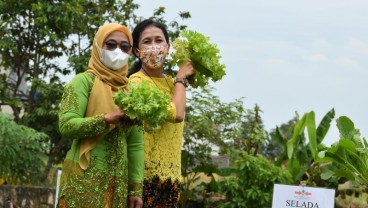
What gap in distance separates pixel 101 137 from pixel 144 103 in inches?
12.4

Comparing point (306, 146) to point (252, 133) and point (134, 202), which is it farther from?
point (134, 202)

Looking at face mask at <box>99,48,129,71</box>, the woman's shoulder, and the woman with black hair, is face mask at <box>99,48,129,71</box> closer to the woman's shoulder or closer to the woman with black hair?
the woman's shoulder

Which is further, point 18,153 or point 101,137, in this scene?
point 18,153

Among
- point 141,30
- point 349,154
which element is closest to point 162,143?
point 141,30

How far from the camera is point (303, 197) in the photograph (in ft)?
23.5

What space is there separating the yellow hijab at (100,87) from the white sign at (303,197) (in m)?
3.83

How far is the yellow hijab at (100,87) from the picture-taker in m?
3.53

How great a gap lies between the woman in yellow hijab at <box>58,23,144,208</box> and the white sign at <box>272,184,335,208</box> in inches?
146

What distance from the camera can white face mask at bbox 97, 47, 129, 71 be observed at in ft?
12.0

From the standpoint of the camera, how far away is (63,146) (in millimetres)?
11688

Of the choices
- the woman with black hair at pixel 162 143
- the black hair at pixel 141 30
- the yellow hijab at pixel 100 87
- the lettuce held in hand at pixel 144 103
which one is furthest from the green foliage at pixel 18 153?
the lettuce held in hand at pixel 144 103

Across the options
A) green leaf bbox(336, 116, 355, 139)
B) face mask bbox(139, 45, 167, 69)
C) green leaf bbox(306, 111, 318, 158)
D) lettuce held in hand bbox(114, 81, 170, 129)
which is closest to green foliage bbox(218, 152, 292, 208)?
green leaf bbox(306, 111, 318, 158)

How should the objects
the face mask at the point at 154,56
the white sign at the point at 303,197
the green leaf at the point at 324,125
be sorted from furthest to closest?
the green leaf at the point at 324,125 → the white sign at the point at 303,197 → the face mask at the point at 154,56

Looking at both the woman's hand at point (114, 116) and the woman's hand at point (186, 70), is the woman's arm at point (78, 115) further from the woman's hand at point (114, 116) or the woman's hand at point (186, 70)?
the woman's hand at point (186, 70)
